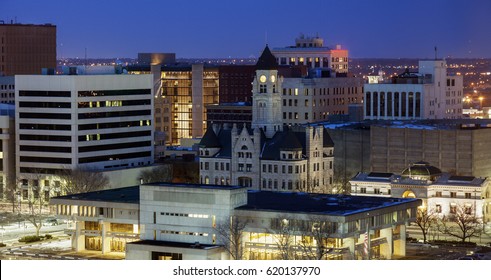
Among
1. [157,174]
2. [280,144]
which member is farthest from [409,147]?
[157,174]

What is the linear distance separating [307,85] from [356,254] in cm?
7994

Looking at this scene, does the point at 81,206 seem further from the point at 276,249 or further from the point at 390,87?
the point at 390,87

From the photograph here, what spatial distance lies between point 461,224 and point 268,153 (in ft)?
65.6

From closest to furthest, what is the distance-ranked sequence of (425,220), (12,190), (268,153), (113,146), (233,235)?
1. (233,235)
2. (425,220)
3. (268,153)
4. (12,190)
5. (113,146)

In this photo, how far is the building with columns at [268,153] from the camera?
381 ft

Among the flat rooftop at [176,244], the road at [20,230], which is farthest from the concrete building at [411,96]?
the flat rooftop at [176,244]

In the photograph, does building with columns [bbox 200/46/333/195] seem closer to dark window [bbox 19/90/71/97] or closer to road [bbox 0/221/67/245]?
dark window [bbox 19/90/71/97]

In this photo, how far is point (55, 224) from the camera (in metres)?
110

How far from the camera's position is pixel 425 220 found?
331 feet

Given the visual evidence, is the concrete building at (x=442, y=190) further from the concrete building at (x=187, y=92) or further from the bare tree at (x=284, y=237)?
the concrete building at (x=187, y=92)

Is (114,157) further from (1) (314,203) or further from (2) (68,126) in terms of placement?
(1) (314,203)

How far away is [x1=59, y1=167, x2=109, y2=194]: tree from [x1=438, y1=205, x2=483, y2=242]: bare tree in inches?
1094

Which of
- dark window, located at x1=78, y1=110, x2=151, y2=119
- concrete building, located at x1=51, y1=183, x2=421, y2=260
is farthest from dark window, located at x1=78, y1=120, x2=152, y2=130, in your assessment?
concrete building, located at x1=51, y1=183, x2=421, y2=260

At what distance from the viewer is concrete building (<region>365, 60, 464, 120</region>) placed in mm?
150125
